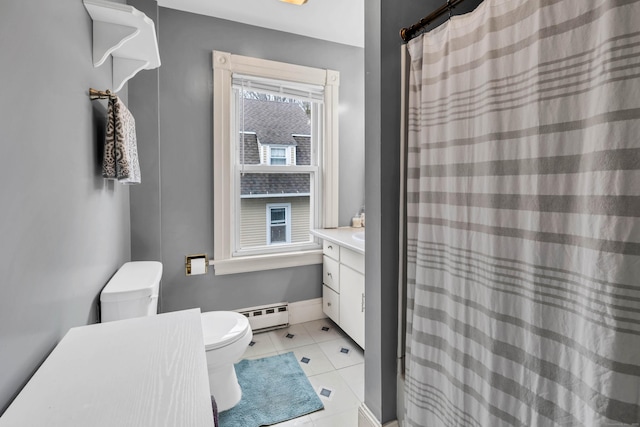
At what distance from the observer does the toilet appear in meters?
1.36

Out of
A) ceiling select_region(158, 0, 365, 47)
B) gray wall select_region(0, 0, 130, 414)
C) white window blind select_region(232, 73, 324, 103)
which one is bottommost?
gray wall select_region(0, 0, 130, 414)

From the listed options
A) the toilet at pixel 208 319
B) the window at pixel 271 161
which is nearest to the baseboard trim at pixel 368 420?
the toilet at pixel 208 319

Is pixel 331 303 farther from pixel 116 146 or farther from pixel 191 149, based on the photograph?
pixel 116 146

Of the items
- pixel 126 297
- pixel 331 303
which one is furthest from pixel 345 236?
pixel 126 297

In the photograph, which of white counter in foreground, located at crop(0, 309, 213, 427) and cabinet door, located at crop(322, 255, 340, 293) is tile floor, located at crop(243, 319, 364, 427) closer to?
cabinet door, located at crop(322, 255, 340, 293)

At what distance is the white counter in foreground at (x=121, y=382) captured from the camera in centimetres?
62

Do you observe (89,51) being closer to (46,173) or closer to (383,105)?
(46,173)

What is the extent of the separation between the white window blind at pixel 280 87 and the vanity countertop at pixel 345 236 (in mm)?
1124

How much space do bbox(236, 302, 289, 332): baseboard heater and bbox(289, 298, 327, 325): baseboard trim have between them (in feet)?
0.20

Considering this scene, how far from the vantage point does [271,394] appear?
1.86m

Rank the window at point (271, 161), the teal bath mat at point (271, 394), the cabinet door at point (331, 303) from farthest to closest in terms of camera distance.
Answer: the cabinet door at point (331, 303) → the window at point (271, 161) → the teal bath mat at point (271, 394)

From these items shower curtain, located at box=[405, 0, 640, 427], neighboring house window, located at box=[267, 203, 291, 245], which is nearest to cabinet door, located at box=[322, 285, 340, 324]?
neighboring house window, located at box=[267, 203, 291, 245]

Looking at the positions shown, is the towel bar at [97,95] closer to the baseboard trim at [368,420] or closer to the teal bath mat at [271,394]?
the teal bath mat at [271,394]

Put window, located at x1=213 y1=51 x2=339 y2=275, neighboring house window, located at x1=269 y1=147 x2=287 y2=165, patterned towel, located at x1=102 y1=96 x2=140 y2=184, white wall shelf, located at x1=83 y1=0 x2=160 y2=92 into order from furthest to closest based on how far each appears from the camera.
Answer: neighboring house window, located at x1=269 y1=147 x2=287 y2=165
window, located at x1=213 y1=51 x2=339 y2=275
patterned towel, located at x1=102 y1=96 x2=140 y2=184
white wall shelf, located at x1=83 y1=0 x2=160 y2=92
